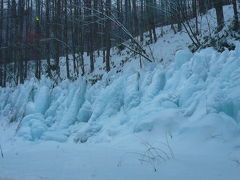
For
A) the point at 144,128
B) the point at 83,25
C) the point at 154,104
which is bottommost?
the point at 144,128

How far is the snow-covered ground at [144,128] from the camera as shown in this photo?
2066 mm

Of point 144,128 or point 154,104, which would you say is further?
point 154,104

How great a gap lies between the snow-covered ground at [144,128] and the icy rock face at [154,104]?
2 centimetres

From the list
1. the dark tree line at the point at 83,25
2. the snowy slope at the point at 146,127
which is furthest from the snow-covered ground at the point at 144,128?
the dark tree line at the point at 83,25

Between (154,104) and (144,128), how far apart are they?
665 millimetres

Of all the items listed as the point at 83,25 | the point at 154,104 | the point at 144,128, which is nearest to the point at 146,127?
the point at 144,128

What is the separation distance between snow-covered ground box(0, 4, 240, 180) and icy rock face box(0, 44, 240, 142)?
16 millimetres

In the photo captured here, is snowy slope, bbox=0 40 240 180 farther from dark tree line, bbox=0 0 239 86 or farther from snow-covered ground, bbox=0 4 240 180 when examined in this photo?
dark tree line, bbox=0 0 239 86

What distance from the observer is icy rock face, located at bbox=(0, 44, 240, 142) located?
2.99m

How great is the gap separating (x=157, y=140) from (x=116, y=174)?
1460 mm

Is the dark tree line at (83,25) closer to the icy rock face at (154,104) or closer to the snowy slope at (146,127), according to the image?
the icy rock face at (154,104)

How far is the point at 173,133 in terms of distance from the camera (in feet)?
10.4

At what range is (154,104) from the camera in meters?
4.13

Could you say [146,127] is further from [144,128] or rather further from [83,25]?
[83,25]
